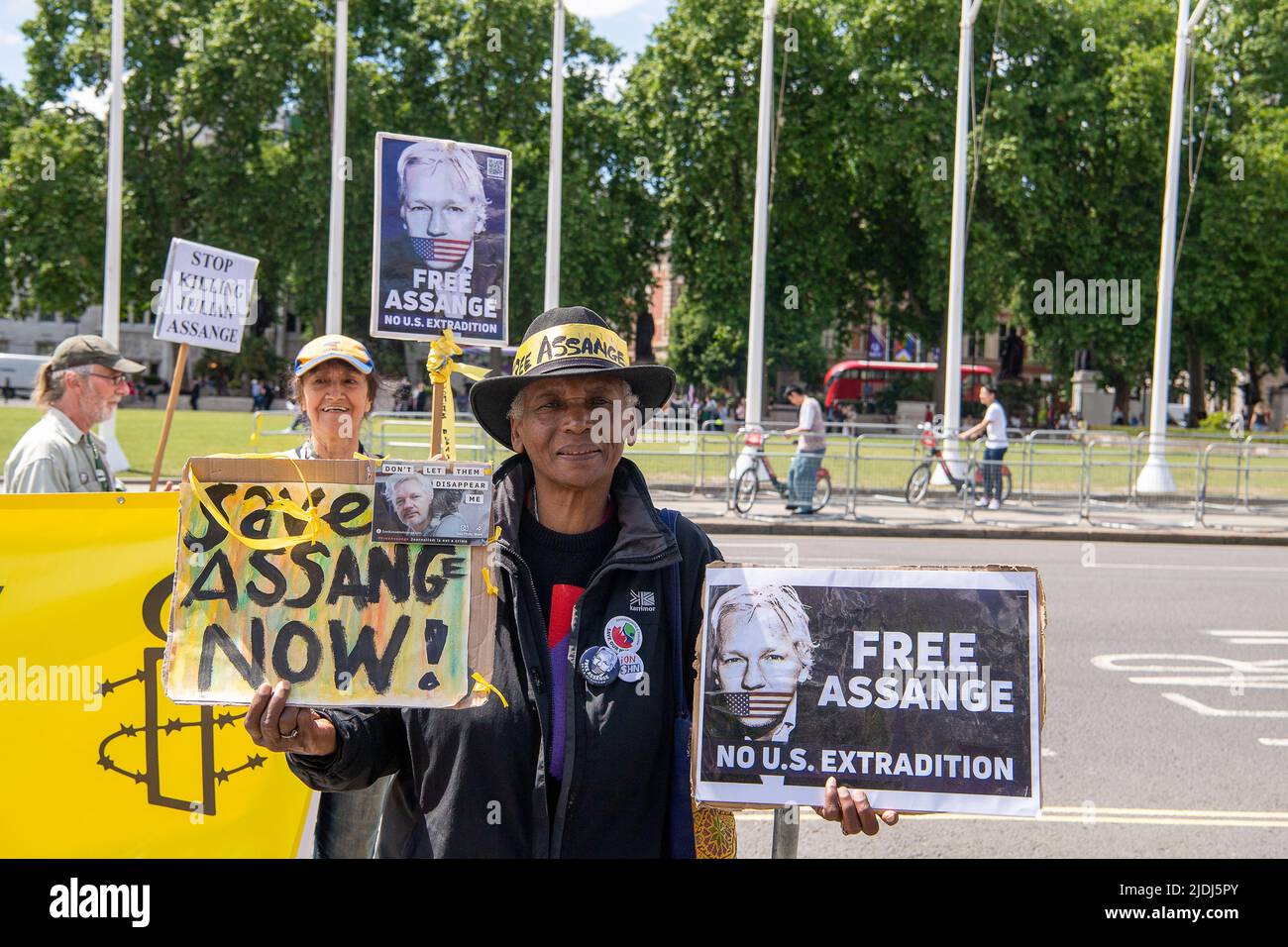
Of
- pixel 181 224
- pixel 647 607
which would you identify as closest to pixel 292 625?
pixel 647 607

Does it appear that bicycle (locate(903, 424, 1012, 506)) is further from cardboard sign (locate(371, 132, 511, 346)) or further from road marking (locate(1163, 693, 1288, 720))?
cardboard sign (locate(371, 132, 511, 346))

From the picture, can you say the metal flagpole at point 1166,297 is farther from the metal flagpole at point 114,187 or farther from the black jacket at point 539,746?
the black jacket at point 539,746

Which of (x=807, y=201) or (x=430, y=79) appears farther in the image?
(x=430, y=79)

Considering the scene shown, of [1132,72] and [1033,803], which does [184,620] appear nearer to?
[1033,803]

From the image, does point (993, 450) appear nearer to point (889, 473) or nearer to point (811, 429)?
point (889, 473)

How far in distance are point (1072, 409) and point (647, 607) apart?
5358 cm

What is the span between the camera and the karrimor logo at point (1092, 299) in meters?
38.4

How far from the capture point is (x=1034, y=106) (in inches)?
1553

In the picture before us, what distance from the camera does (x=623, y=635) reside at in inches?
93.4

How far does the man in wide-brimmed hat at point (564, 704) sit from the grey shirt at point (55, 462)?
2.55 m

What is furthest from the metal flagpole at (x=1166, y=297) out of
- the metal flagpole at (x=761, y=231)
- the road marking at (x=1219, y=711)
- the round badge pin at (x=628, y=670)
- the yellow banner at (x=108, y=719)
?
the round badge pin at (x=628, y=670)

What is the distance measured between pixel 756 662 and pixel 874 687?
0.73 ft

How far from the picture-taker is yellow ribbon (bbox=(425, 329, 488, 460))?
2.72 m

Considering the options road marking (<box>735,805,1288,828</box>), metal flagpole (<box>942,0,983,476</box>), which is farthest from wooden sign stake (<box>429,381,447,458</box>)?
metal flagpole (<box>942,0,983,476</box>)
